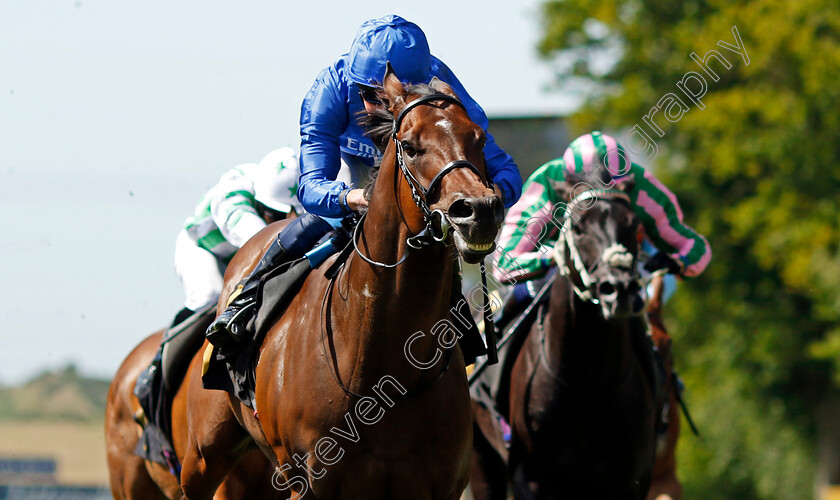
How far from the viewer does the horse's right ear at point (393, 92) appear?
13.0 ft

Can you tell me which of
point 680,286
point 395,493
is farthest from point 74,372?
point 395,493

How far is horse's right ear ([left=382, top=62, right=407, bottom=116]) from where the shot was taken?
3967mm

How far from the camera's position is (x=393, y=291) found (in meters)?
4.06

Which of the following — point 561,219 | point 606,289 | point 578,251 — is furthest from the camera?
point 561,219

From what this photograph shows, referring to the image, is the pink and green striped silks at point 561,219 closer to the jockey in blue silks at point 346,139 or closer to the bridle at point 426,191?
the jockey in blue silks at point 346,139

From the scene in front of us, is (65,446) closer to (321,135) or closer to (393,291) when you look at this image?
(321,135)

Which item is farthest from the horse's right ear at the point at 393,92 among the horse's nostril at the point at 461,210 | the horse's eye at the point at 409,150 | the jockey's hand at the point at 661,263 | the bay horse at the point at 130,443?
the bay horse at the point at 130,443

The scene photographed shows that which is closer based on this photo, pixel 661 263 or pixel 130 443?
pixel 661 263

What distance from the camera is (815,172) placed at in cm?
2005

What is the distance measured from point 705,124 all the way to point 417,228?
17905 mm

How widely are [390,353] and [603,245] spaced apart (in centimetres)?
206

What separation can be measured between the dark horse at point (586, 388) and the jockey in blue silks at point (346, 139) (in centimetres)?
147

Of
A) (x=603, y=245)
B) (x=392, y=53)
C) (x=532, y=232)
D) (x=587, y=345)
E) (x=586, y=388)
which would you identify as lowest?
(x=586, y=388)

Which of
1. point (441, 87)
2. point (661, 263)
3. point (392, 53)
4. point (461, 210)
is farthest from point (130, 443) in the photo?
point (461, 210)
